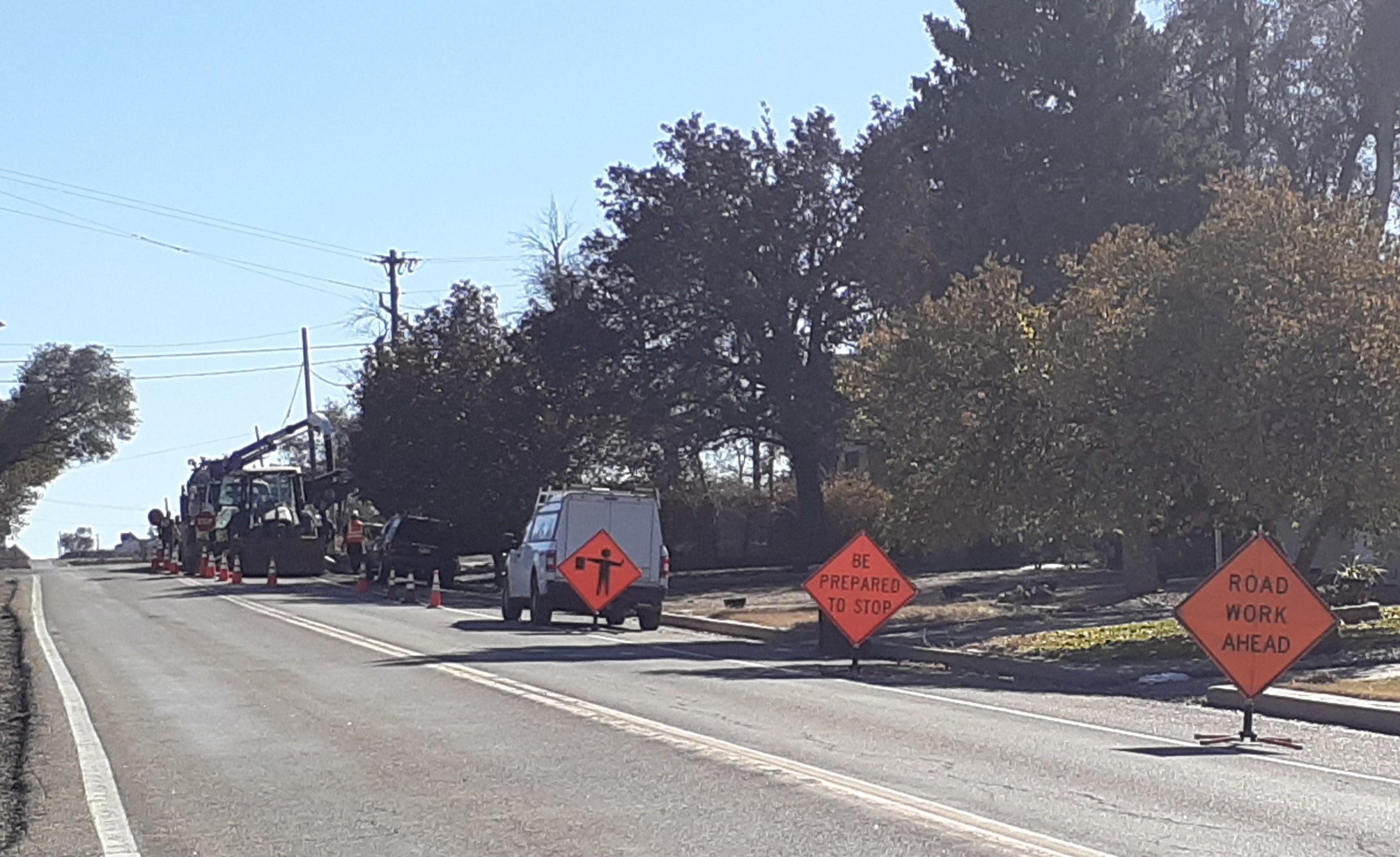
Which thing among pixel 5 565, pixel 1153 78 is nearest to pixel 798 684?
pixel 1153 78

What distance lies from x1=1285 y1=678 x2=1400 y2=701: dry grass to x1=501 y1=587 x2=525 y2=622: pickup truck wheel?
1476cm

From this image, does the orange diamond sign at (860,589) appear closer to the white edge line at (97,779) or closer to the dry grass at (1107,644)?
the dry grass at (1107,644)

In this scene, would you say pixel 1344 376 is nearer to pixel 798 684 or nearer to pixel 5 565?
pixel 798 684

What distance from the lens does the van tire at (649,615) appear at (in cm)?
2852

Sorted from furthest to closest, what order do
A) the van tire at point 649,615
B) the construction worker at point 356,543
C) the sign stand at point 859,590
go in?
the construction worker at point 356,543, the van tire at point 649,615, the sign stand at point 859,590

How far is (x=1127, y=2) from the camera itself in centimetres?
4497

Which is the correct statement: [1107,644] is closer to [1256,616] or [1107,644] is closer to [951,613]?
[951,613]

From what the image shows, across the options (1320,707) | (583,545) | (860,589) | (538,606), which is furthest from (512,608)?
(1320,707)

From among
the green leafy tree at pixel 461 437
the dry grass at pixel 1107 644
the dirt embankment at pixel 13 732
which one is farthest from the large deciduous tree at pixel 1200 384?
the green leafy tree at pixel 461 437

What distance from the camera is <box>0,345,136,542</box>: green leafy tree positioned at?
8744cm

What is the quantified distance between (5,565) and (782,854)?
248 ft

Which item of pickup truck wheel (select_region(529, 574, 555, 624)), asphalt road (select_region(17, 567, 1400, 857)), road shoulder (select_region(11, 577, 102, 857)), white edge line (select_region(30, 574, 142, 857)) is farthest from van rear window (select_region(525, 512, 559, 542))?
road shoulder (select_region(11, 577, 102, 857))

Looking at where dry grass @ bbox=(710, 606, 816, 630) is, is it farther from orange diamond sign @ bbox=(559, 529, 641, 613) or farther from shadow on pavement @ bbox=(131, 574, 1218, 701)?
orange diamond sign @ bbox=(559, 529, 641, 613)

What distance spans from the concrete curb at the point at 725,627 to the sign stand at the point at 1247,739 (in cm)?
1318
